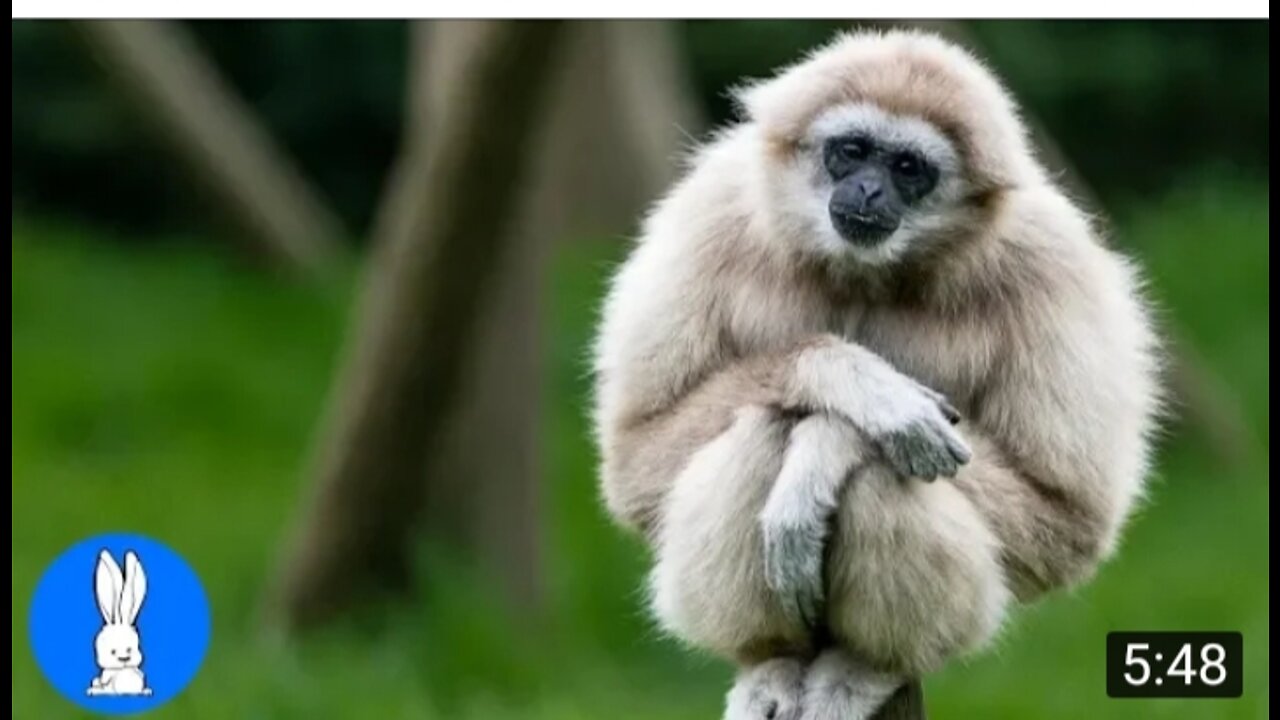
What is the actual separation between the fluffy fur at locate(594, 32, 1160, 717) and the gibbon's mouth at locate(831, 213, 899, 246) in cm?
3

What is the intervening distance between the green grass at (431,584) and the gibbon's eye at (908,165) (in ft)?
5.45

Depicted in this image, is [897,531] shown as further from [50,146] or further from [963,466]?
[50,146]

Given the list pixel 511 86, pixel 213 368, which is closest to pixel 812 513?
pixel 511 86

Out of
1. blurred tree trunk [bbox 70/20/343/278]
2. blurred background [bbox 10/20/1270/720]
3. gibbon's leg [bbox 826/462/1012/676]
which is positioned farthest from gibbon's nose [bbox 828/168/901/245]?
blurred tree trunk [bbox 70/20/343/278]

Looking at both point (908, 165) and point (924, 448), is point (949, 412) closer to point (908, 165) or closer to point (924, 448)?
point (924, 448)

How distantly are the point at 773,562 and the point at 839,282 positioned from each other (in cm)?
47

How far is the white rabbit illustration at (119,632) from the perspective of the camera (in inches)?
157

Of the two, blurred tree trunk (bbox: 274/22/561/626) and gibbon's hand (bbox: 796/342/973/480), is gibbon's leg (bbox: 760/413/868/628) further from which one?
blurred tree trunk (bbox: 274/22/561/626)

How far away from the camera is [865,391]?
3104mm

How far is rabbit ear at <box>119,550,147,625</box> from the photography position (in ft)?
13.1

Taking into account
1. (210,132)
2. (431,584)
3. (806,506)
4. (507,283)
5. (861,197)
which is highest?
(210,132)
